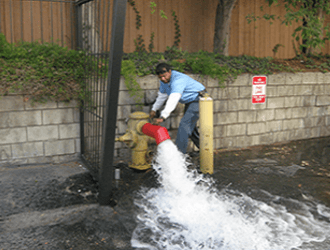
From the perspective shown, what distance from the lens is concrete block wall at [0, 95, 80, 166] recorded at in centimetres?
514

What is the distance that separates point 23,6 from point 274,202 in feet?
19.1

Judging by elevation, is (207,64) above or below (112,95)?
above

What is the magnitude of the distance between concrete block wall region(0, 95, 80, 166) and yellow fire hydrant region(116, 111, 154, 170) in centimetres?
102

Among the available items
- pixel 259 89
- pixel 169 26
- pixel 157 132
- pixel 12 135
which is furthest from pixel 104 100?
pixel 169 26

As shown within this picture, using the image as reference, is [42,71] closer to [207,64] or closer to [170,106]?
[170,106]

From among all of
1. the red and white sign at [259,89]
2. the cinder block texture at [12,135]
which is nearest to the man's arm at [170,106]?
the cinder block texture at [12,135]

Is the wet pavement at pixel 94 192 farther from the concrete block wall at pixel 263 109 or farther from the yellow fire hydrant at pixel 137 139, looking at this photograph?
the concrete block wall at pixel 263 109

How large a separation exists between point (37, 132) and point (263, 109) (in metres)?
4.63

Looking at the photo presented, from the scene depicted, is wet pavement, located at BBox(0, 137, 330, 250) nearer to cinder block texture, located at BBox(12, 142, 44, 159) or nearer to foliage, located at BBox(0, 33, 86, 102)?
cinder block texture, located at BBox(12, 142, 44, 159)

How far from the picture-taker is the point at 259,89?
7094 millimetres

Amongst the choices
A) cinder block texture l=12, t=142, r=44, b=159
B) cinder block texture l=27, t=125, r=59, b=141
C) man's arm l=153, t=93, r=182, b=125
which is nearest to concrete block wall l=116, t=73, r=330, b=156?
man's arm l=153, t=93, r=182, b=125

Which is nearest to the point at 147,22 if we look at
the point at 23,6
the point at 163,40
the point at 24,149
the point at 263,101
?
the point at 163,40

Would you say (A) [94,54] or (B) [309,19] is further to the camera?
(B) [309,19]

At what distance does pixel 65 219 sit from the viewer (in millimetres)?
3789
